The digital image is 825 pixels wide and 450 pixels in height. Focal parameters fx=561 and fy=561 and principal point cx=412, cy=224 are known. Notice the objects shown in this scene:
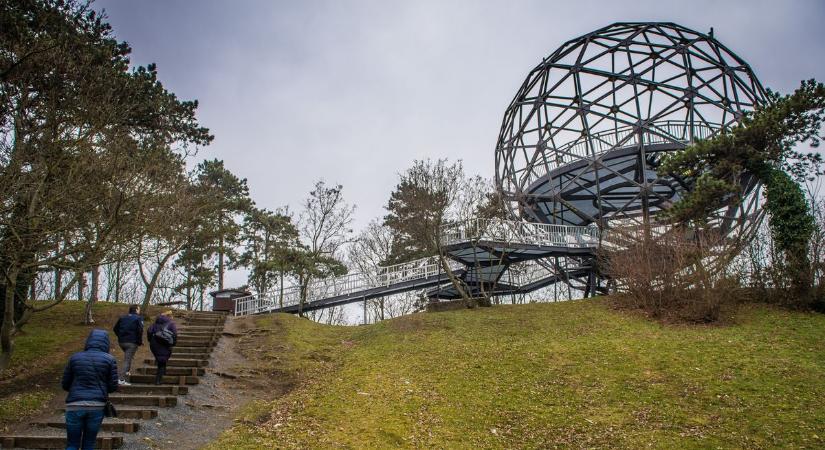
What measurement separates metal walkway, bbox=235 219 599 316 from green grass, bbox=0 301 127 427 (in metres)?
8.12

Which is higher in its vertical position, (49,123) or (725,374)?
(49,123)

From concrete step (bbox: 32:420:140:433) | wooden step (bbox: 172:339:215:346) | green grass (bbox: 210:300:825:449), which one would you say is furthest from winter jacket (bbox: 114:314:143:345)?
wooden step (bbox: 172:339:215:346)

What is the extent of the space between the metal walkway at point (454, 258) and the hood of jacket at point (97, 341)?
60.3 ft

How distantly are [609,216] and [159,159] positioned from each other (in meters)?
20.1

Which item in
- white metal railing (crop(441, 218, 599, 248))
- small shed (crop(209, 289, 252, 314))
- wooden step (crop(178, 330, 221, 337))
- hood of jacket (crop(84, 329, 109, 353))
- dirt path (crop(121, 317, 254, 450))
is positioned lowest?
dirt path (crop(121, 317, 254, 450))

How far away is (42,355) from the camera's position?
598 inches

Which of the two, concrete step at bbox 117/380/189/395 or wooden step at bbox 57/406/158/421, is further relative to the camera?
concrete step at bbox 117/380/189/395

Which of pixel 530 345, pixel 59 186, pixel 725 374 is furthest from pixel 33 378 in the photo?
pixel 725 374

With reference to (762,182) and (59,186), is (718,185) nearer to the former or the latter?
(762,182)

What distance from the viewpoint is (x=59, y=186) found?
1245 cm

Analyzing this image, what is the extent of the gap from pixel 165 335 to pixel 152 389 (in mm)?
1243

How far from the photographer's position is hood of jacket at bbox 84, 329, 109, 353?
8.16 m

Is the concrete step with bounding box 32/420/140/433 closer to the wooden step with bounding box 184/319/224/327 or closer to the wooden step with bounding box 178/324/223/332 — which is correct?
Answer: the wooden step with bounding box 178/324/223/332

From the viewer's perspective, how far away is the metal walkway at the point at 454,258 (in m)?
26.0
